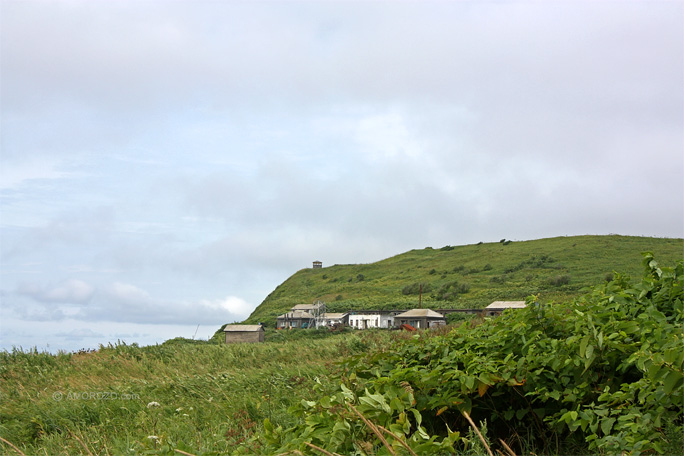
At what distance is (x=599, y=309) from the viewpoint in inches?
203

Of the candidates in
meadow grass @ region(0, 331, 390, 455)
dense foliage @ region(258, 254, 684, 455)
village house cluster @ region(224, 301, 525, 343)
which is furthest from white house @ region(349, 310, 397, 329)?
dense foliage @ region(258, 254, 684, 455)

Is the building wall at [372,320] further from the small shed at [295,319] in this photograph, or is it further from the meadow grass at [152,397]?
the meadow grass at [152,397]

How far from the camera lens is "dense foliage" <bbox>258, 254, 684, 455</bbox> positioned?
3.46 metres

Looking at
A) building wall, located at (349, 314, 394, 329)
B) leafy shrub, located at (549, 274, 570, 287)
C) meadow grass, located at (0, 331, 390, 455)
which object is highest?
leafy shrub, located at (549, 274, 570, 287)

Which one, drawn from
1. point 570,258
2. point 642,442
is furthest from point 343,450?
point 570,258

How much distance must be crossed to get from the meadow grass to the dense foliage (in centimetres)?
109

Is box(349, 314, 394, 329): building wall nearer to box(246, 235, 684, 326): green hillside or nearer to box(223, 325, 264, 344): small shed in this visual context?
box(246, 235, 684, 326): green hillside

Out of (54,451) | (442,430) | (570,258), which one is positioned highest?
(570,258)

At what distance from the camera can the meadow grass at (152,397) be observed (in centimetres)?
678

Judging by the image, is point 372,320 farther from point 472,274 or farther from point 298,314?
point 472,274

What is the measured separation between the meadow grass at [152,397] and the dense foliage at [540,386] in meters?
1.09

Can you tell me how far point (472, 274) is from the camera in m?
64.5

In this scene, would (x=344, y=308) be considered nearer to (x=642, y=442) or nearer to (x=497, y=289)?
(x=497, y=289)

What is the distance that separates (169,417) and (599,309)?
5993 millimetres
